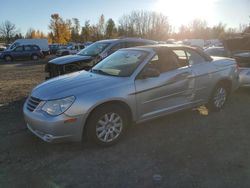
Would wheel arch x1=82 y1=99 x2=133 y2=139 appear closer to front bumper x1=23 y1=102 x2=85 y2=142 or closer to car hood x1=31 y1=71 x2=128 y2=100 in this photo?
front bumper x1=23 y1=102 x2=85 y2=142

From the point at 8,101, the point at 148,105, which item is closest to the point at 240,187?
the point at 148,105

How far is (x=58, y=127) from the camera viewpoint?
395 centimetres

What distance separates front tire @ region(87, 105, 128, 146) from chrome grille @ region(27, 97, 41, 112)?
3.01 feet

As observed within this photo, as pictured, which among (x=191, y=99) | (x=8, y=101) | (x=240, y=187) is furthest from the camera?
(x=8, y=101)

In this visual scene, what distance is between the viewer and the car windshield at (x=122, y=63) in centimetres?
481

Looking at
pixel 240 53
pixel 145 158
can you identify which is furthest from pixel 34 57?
pixel 145 158

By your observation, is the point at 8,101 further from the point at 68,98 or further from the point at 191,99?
the point at 191,99

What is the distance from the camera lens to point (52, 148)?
4.42m

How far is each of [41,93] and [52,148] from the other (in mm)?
940

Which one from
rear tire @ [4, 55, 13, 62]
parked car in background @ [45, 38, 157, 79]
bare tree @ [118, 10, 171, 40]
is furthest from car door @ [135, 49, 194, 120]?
bare tree @ [118, 10, 171, 40]

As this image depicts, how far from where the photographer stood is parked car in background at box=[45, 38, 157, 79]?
825 cm

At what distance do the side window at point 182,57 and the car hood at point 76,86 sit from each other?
1456 mm

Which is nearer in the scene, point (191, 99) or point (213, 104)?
point (191, 99)

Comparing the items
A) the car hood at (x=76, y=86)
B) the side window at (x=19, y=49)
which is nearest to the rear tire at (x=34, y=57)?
the side window at (x=19, y=49)
